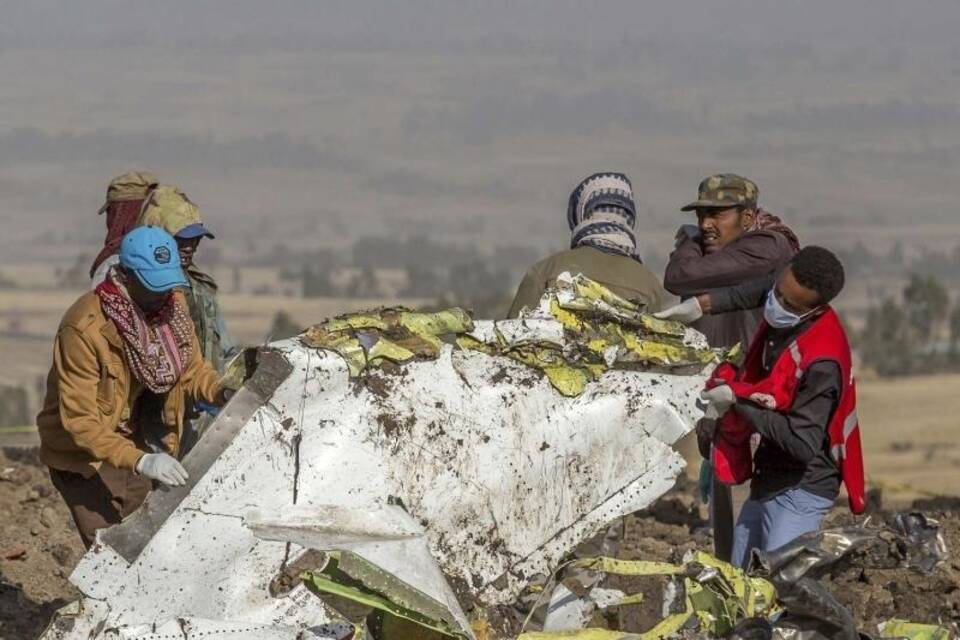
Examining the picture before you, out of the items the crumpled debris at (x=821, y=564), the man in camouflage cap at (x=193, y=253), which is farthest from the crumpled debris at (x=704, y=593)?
the man in camouflage cap at (x=193, y=253)

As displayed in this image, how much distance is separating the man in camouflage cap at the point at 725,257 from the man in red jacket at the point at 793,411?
3.08 ft

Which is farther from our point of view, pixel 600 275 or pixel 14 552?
pixel 14 552

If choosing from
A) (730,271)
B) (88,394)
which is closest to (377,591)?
(88,394)

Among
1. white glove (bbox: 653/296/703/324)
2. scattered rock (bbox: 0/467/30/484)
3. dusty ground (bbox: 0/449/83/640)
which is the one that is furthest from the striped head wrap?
scattered rock (bbox: 0/467/30/484)

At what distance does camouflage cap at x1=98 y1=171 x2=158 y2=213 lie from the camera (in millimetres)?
8359

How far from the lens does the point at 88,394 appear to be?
676 cm

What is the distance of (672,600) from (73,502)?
7.75 feet

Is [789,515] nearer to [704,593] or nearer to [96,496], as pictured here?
[704,593]

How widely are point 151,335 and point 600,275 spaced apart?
1.69 meters

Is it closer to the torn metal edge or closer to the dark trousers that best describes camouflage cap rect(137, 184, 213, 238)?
the dark trousers

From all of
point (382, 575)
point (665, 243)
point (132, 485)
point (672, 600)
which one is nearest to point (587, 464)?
point (672, 600)

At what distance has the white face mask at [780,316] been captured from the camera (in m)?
6.62

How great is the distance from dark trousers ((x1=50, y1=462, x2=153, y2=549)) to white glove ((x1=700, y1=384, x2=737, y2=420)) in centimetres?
216

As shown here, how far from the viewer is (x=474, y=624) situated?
19.9ft
